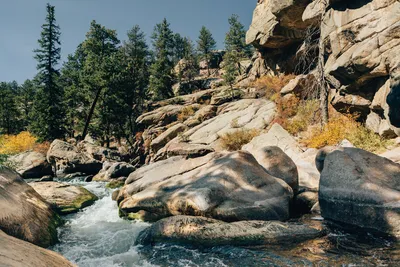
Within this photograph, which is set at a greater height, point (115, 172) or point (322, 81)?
point (322, 81)

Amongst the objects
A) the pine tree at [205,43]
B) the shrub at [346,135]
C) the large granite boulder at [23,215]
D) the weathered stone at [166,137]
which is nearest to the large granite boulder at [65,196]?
the large granite boulder at [23,215]

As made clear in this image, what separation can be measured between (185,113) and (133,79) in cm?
1215

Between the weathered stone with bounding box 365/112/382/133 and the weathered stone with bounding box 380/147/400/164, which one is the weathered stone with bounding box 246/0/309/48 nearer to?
the weathered stone with bounding box 365/112/382/133

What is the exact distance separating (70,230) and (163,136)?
1922cm

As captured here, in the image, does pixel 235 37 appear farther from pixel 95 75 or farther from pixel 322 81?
pixel 322 81

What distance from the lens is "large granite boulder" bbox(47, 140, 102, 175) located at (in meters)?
24.1

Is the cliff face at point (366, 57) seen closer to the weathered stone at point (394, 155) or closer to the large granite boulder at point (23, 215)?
the weathered stone at point (394, 155)

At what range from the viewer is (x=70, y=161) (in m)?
24.1

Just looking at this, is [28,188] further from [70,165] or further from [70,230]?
[70,165]

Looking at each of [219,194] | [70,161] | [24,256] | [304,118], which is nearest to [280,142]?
[304,118]

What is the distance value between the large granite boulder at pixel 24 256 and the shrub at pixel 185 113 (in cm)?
2777

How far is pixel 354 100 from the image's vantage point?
13469mm

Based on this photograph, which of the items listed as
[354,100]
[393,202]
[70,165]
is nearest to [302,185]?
[393,202]

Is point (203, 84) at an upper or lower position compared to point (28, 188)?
upper
